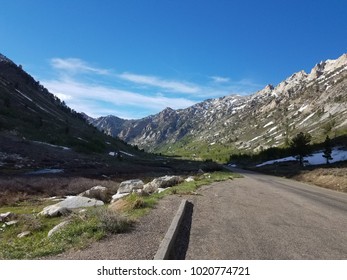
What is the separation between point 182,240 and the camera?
10938 millimetres

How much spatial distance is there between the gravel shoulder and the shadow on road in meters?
0.51

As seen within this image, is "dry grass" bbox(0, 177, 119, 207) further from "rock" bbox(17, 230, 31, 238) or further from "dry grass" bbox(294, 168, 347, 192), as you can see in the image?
"dry grass" bbox(294, 168, 347, 192)

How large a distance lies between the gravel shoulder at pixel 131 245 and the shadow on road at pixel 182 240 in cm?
51

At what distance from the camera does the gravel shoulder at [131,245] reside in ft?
30.1

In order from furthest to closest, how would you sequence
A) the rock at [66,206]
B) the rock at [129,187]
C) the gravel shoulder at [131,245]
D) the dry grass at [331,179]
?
the dry grass at [331,179] → the rock at [129,187] → the rock at [66,206] → the gravel shoulder at [131,245]

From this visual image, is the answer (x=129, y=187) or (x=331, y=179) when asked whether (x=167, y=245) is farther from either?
(x=331, y=179)

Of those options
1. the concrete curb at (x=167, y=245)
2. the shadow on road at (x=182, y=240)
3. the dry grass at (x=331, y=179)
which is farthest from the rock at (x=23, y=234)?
the dry grass at (x=331, y=179)

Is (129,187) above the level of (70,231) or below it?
above

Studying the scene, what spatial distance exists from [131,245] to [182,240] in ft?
5.55

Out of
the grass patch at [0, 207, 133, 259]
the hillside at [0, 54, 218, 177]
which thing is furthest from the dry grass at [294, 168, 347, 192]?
the grass patch at [0, 207, 133, 259]

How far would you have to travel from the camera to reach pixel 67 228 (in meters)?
12.6

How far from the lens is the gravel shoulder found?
9.18 meters

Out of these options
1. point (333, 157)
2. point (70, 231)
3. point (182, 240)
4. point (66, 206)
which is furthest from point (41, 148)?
point (182, 240)

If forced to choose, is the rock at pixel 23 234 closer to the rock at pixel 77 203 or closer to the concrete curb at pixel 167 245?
the rock at pixel 77 203
